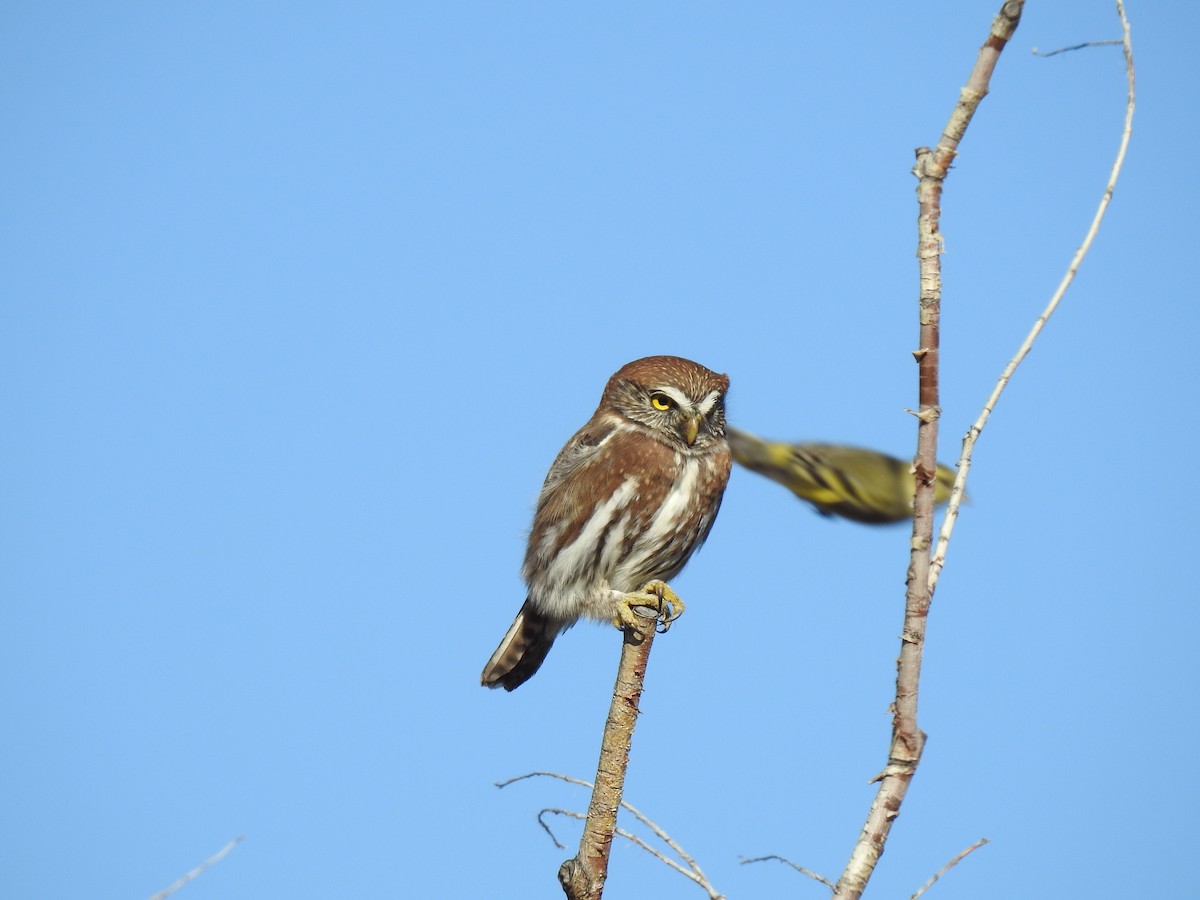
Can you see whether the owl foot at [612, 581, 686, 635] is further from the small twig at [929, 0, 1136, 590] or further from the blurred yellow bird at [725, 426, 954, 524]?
the small twig at [929, 0, 1136, 590]

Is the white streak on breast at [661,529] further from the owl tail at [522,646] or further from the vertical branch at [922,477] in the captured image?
the vertical branch at [922,477]

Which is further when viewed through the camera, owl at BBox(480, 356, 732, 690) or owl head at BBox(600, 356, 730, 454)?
owl head at BBox(600, 356, 730, 454)

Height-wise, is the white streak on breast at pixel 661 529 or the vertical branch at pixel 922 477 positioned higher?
the white streak on breast at pixel 661 529

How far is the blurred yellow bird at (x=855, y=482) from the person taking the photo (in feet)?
15.1

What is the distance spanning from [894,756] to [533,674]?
12.0 ft

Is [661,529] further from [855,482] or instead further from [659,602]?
[855,482]

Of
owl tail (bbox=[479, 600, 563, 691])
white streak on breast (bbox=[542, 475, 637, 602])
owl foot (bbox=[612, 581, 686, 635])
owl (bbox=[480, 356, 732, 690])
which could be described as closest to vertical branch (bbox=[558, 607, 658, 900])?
owl foot (bbox=[612, 581, 686, 635])

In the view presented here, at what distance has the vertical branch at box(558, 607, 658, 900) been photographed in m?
4.00

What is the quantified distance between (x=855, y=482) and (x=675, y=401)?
1782 millimetres

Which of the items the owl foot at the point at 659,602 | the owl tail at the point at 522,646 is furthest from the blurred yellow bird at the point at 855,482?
the owl tail at the point at 522,646

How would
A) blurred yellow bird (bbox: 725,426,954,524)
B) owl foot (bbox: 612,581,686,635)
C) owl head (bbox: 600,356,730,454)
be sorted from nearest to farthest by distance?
blurred yellow bird (bbox: 725,426,954,524), owl foot (bbox: 612,581,686,635), owl head (bbox: 600,356,730,454)

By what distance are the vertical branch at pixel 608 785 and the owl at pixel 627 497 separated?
140cm

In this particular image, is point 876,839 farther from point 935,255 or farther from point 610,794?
point 935,255

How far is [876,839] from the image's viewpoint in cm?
326
